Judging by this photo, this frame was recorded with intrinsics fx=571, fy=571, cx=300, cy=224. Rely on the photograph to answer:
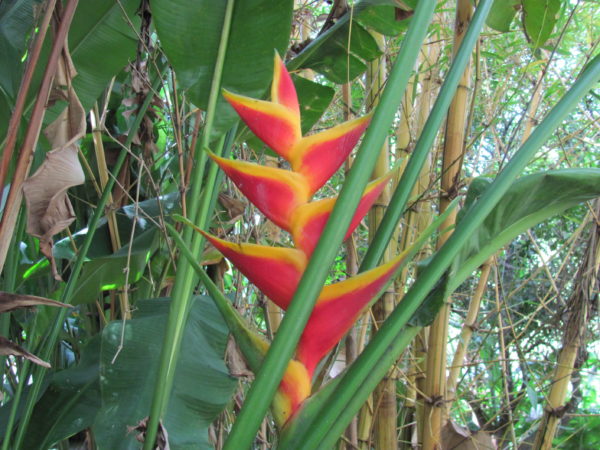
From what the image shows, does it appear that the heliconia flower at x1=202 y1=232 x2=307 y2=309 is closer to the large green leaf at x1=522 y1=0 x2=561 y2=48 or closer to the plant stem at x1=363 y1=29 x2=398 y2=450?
the plant stem at x1=363 y1=29 x2=398 y2=450

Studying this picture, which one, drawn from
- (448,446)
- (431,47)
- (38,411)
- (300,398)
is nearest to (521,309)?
(431,47)

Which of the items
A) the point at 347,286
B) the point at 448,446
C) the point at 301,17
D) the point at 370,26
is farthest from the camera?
the point at 301,17

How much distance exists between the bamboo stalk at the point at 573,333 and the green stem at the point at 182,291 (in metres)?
0.53

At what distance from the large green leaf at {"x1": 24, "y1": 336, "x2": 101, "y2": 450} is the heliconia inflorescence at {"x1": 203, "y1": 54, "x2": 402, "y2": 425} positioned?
55 cm

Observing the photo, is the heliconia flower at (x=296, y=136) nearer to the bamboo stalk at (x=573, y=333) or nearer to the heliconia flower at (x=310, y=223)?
the heliconia flower at (x=310, y=223)

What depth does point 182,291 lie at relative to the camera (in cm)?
60

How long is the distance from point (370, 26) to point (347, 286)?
2.21 feet

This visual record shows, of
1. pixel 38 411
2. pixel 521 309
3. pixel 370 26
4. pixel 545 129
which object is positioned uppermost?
pixel 370 26

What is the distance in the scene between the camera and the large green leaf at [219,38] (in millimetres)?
709

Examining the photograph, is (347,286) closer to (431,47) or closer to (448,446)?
(448,446)

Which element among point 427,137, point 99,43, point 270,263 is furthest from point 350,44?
point 270,263

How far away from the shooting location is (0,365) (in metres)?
0.97

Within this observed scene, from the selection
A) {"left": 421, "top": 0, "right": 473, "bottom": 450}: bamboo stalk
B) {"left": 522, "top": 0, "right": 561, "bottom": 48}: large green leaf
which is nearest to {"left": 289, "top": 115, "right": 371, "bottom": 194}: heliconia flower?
{"left": 421, "top": 0, "right": 473, "bottom": 450}: bamboo stalk

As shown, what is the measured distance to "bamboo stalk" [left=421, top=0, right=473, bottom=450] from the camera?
2.56 feet
